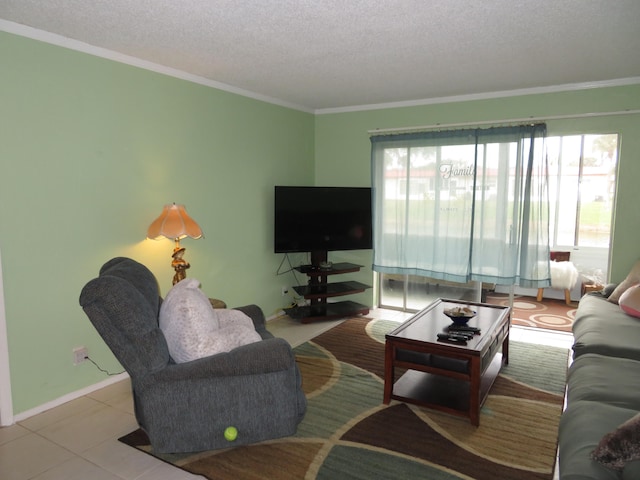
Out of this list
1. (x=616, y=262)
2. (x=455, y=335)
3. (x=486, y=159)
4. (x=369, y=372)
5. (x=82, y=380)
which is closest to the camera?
(x=455, y=335)

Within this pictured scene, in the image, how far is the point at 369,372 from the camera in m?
3.68

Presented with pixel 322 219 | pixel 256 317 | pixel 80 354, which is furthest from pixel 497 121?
pixel 80 354

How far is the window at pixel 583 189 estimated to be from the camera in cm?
562

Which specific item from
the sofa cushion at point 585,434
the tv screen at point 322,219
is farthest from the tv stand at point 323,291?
the sofa cushion at point 585,434

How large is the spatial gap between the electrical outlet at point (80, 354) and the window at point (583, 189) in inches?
206

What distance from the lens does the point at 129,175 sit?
3.60 m

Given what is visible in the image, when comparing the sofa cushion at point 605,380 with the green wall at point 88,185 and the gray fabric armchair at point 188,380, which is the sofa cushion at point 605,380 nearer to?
the gray fabric armchair at point 188,380

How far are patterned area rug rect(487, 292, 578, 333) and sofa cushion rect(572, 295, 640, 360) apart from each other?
1.18 m

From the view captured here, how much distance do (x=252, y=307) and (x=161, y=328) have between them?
3.35 ft

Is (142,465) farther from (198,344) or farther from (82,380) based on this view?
(82,380)

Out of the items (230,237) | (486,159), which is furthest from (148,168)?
(486,159)

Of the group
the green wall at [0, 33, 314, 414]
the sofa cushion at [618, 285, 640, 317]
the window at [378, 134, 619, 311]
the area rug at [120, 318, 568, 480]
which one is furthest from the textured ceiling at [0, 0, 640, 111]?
the area rug at [120, 318, 568, 480]

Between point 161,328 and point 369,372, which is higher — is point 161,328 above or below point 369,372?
above

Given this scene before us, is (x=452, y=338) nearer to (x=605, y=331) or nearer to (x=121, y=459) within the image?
(x=605, y=331)
